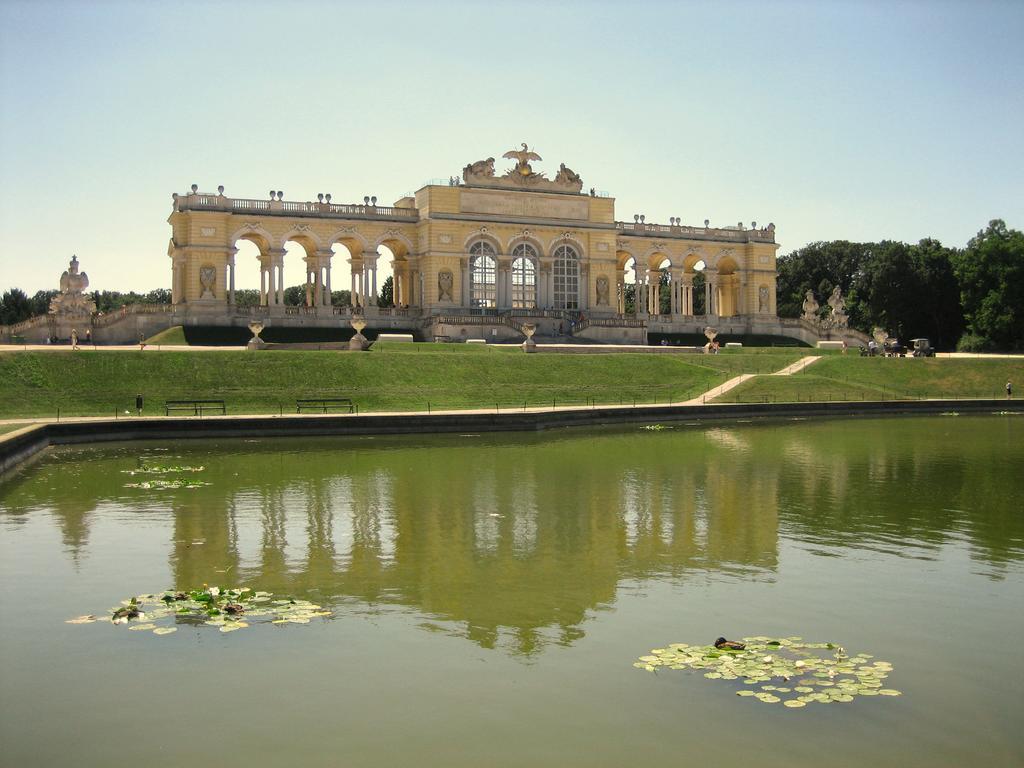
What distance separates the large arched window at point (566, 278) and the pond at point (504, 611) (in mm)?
52681

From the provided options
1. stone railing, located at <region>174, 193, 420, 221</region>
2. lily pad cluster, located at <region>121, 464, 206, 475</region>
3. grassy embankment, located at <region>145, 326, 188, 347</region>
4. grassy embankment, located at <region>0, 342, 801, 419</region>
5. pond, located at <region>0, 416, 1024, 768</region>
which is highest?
stone railing, located at <region>174, 193, 420, 221</region>

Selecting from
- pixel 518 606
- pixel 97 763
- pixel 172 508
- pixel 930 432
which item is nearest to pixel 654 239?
pixel 930 432

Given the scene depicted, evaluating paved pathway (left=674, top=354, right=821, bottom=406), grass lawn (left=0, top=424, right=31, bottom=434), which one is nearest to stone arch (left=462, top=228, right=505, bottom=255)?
paved pathway (left=674, top=354, right=821, bottom=406)

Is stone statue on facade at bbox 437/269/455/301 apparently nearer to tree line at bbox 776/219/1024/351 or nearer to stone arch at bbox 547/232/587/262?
stone arch at bbox 547/232/587/262

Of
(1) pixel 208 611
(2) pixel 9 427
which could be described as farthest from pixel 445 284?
(1) pixel 208 611

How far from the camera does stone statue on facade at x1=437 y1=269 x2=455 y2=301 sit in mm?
75562

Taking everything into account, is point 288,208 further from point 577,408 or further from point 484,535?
point 484,535

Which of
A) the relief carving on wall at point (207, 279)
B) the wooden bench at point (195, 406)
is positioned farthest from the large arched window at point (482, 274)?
the wooden bench at point (195, 406)

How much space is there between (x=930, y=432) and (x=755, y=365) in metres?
22.4

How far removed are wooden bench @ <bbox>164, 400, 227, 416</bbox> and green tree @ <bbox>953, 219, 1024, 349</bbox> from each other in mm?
66162

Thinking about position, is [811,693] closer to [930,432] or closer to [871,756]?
[871,756]

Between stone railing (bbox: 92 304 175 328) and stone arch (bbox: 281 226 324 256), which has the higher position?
stone arch (bbox: 281 226 324 256)

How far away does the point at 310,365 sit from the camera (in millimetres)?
50188

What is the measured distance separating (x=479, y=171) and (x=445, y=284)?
8.75 metres
